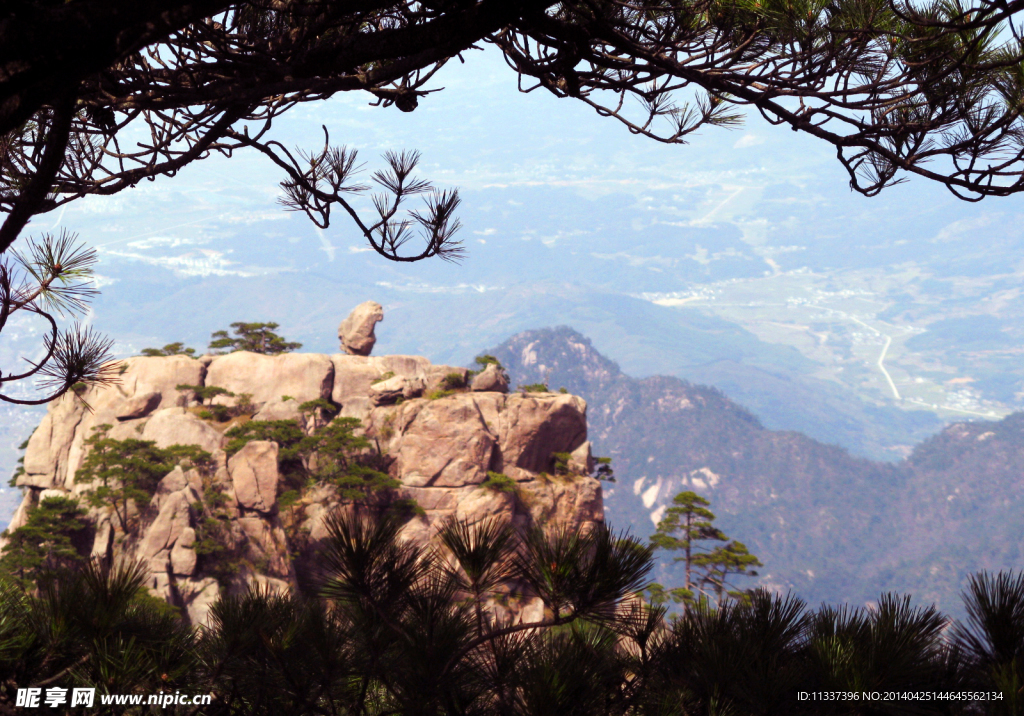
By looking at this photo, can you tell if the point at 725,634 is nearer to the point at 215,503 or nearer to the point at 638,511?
the point at 215,503

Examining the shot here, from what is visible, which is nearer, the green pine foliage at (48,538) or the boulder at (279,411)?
the green pine foliage at (48,538)

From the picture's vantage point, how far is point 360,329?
25.6m

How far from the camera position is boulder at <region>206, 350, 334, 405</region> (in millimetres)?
23750

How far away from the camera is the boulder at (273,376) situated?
23750mm

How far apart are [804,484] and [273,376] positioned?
105m

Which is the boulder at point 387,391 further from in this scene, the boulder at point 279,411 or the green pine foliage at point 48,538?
the green pine foliage at point 48,538

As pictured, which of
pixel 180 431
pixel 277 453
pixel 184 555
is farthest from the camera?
pixel 180 431

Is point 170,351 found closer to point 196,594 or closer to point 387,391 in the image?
point 387,391

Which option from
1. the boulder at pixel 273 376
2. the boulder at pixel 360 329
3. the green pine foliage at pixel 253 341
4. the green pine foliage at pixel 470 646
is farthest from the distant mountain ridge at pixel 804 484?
the green pine foliage at pixel 470 646

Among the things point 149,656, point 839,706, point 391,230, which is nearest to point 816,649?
point 839,706

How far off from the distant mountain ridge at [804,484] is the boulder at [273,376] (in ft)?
263

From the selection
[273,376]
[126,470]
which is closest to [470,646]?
[126,470]

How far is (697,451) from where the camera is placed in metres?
114

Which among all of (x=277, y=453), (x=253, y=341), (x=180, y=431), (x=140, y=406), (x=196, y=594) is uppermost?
(x=253, y=341)
